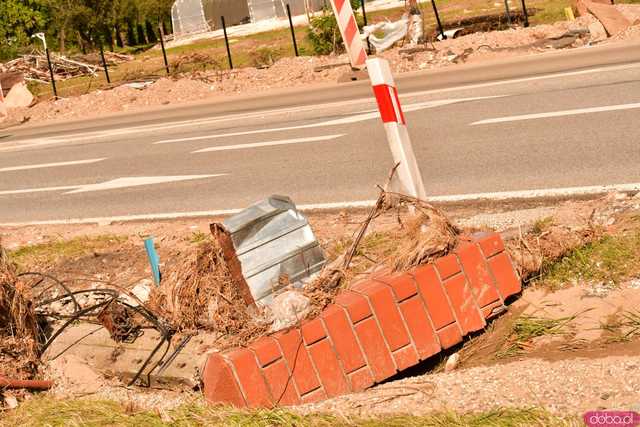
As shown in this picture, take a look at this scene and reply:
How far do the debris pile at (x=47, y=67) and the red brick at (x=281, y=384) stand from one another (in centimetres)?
3240

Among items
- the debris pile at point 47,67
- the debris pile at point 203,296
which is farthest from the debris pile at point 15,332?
the debris pile at point 47,67

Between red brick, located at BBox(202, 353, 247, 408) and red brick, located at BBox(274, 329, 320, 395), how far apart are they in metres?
0.26

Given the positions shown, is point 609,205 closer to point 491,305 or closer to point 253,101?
point 491,305

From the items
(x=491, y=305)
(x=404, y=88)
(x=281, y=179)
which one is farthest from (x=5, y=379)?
(x=404, y=88)

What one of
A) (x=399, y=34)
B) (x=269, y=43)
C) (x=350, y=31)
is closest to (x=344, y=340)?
(x=350, y=31)

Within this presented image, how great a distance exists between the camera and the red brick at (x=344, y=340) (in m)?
4.33

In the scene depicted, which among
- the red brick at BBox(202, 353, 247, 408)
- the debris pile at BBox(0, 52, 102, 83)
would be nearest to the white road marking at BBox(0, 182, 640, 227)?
the red brick at BBox(202, 353, 247, 408)

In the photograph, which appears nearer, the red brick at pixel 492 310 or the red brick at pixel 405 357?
the red brick at pixel 405 357

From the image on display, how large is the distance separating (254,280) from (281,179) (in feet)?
14.7

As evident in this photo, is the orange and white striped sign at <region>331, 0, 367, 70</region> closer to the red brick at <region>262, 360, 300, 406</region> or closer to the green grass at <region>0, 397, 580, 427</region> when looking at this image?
the red brick at <region>262, 360, 300, 406</region>

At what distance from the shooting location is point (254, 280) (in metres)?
5.04

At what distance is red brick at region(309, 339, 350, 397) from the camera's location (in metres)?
4.29

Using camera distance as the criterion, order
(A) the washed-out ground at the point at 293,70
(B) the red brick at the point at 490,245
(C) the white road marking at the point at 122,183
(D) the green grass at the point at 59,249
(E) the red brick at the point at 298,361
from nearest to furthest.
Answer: (E) the red brick at the point at 298,361
(B) the red brick at the point at 490,245
(D) the green grass at the point at 59,249
(C) the white road marking at the point at 122,183
(A) the washed-out ground at the point at 293,70

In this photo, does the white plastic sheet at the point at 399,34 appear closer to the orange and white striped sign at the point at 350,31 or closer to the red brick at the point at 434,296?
the orange and white striped sign at the point at 350,31
